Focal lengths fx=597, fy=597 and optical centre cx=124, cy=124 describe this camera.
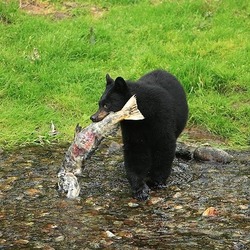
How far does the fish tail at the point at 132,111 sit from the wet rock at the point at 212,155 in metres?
1.50

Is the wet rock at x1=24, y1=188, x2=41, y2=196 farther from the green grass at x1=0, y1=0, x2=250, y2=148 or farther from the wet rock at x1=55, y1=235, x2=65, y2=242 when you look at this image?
the green grass at x1=0, y1=0, x2=250, y2=148

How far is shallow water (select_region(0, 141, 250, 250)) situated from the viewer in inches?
178

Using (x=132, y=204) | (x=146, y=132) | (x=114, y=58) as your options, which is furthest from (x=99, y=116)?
(x=114, y=58)

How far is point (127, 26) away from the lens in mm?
10477

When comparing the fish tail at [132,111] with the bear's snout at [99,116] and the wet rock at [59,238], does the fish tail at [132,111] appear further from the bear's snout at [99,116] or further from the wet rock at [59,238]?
the wet rock at [59,238]

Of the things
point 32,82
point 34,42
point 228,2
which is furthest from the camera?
point 228,2

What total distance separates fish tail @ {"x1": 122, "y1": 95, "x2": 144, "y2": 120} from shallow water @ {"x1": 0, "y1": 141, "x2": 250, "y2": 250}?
78cm

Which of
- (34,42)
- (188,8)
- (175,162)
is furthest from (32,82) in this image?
(188,8)

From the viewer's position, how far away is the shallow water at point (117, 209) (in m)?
4.51

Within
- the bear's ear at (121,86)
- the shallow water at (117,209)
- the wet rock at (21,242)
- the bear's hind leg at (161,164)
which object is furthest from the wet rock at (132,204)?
A: the wet rock at (21,242)

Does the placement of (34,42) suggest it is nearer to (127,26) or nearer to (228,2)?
(127,26)

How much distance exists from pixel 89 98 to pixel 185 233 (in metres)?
3.96

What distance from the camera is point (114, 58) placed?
9.45 metres

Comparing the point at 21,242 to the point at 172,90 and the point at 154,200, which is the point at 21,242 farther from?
the point at 172,90
